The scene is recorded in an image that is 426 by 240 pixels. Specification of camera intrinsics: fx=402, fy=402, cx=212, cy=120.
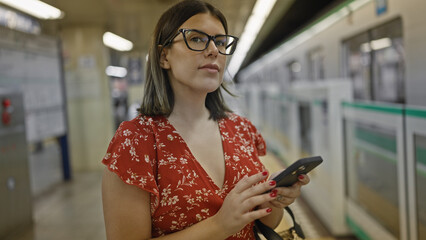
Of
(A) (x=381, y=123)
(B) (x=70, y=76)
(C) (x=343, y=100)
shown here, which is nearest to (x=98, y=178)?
(B) (x=70, y=76)

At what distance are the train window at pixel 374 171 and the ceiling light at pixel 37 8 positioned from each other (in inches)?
191

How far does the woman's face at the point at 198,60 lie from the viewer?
1.30m

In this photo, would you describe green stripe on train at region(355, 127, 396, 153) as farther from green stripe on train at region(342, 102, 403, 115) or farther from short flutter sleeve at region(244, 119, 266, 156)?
short flutter sleeve at region(244, 119, 266, 156)

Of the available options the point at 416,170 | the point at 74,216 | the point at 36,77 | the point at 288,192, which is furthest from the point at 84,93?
the point at 288,192

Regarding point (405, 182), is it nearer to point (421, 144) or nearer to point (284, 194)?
point (421, 144)

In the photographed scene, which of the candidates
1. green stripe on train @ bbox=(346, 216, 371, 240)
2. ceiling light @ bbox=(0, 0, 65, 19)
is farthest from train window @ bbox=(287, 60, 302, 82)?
green stripe on train @ bbox=(346, 216, 371, 240)

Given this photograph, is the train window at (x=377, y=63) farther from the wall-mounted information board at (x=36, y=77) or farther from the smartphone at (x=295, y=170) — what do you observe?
the wall-mounted information board at (x=36, y=77)

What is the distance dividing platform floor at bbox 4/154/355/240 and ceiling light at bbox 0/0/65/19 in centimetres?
292

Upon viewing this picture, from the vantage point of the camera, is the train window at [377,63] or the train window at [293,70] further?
the train window at [293,70]

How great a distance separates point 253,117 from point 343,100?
927 centimetres

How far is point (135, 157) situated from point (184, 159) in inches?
6.3

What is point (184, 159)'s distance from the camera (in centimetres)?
129

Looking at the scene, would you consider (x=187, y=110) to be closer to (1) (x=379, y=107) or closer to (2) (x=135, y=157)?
(2) (x=135, y=157)

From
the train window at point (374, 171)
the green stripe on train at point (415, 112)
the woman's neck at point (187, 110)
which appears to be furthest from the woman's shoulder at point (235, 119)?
the train window at point (374, 171)
